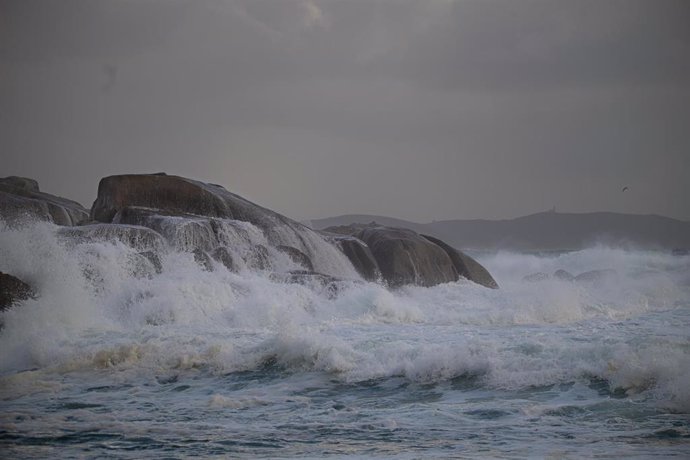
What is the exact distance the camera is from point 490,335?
15430 millimetres

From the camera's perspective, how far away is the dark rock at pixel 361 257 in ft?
89.4

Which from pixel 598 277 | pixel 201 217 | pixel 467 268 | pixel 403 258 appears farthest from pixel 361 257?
pixel 598 277

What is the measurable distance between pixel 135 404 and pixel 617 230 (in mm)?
61382

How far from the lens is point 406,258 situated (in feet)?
93.0

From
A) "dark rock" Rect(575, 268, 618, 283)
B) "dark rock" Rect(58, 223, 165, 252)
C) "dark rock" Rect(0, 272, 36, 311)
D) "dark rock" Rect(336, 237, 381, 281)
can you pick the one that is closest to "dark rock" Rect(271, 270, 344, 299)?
"dark rock" Rect(58, 223, 165, 252)

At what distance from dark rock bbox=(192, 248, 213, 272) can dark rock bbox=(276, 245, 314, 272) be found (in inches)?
156

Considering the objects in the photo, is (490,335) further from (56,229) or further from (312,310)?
(56,229)

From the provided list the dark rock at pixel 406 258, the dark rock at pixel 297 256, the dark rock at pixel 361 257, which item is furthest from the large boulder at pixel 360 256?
the dark rock at pixel 297 256

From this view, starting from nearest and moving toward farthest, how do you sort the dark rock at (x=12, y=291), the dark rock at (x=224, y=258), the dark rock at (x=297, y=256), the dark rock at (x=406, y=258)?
the dark rock at (x=12, y=291) < the dark rock at (x=224, y=258) < the dark rock at (x=297, y=256) < the dark rock at (x=406, y=258)

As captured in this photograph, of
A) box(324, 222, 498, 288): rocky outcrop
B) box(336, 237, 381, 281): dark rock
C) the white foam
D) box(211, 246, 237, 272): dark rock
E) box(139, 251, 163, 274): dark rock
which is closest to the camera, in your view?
the white foam

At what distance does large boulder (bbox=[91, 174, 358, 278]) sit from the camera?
70.6ft

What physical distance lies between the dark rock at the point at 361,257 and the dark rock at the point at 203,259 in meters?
8.35

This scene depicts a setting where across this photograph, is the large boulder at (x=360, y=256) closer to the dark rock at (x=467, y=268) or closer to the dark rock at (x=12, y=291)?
the dark rock at (x=467, y=268)

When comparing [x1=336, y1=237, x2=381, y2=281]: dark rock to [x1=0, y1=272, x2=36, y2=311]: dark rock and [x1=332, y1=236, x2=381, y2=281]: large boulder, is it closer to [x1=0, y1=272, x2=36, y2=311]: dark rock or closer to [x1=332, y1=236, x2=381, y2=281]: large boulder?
[x1=332, y1=236, x2=381, y2=281]: large boulder
